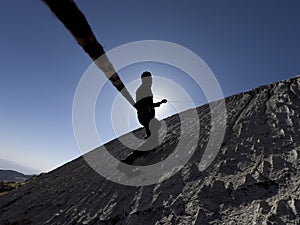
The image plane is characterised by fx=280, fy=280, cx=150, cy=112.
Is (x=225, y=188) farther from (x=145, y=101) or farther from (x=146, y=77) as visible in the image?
(x=146, y=77)

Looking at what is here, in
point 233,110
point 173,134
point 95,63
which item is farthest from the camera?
point 173,134

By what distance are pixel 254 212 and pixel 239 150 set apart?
1.83 m

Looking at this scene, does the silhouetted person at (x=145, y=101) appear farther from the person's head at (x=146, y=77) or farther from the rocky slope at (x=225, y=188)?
the rocky slope at (x=225, y=188)

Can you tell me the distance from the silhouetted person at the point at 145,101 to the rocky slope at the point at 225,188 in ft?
3.22

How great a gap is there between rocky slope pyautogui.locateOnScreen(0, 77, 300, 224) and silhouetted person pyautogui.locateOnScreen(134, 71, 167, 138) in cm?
98

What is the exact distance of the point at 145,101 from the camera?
6316 mm

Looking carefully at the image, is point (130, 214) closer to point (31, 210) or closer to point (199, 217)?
point (199, 217)

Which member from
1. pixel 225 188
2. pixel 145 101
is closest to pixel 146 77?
pixel 145 101

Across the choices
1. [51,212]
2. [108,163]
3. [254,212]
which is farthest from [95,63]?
[108,163]

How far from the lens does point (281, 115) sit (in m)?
6.07

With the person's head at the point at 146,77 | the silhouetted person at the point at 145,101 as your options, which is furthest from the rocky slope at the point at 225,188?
the person's head at the point at 146,77

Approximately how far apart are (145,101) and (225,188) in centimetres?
280

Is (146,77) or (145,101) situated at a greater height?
(146,77)

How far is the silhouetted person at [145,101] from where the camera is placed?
6.25m
